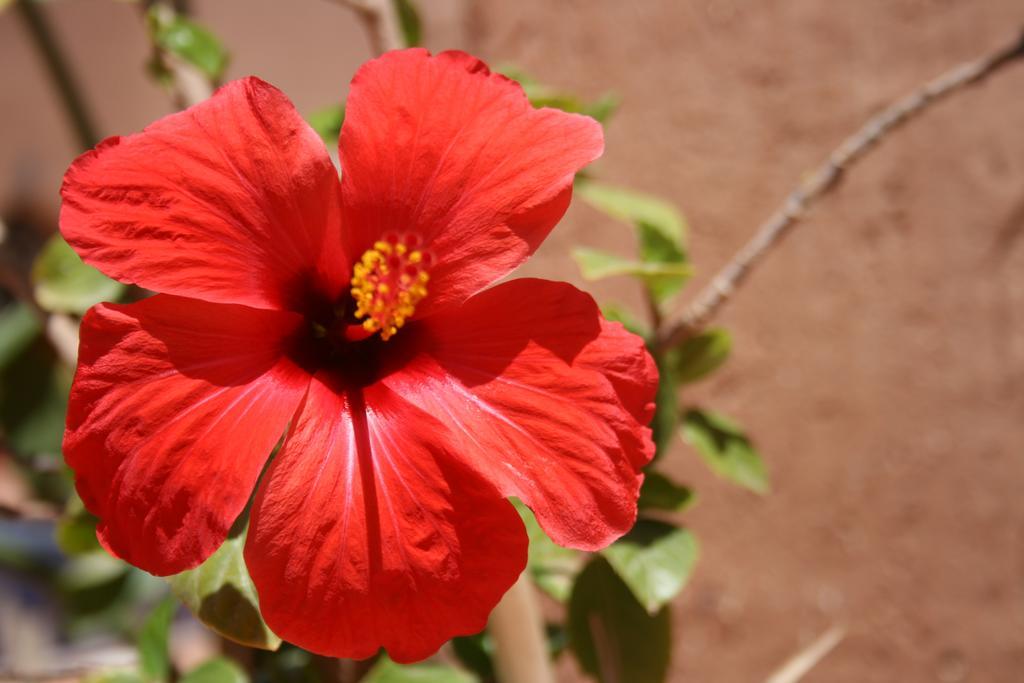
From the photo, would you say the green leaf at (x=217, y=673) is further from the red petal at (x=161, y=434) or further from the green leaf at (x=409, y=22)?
Answer: the green leaf at (x=409, y=22)

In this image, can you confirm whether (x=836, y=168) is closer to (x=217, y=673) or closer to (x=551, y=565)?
(x=551, y=565)

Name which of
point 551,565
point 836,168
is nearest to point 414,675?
point 551,565

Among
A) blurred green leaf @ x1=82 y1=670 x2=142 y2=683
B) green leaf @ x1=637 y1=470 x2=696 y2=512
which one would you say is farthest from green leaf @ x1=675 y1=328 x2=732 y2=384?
blurred green leaf @ x1=82 y1=670 x2=142 y2=683

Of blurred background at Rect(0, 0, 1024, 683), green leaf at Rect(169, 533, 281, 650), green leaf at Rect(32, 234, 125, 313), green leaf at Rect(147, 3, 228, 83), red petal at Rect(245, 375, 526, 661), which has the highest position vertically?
green leaf at Rect(147, 3, 228, 83)

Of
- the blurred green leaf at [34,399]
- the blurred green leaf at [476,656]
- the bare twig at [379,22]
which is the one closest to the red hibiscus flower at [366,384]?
the bare twig at [379,22]

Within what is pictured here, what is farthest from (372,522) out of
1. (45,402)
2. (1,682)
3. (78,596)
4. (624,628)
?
(45,402)

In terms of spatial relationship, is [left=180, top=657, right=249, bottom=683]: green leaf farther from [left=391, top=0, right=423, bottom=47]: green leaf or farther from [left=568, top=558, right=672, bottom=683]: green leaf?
[left=391, top=0, right=423, bottom=47]: green leaf

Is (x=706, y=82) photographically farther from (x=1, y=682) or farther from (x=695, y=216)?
(x=1, y=682)
